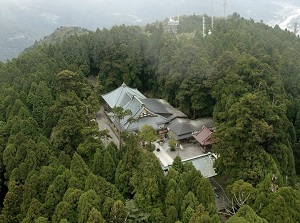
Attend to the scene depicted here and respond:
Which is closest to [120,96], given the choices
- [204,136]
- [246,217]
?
[204,136]

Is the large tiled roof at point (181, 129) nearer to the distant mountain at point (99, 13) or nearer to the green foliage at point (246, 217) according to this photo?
the green foliage at point (246, 217)

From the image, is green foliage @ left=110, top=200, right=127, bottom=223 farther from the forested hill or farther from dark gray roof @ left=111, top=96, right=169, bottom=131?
dark gray roof @ left=111, top=96, right=169, bottom=131

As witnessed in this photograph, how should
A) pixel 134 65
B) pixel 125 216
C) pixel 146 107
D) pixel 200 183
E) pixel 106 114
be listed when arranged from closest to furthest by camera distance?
pixel 125 216, pixel 200 183, pixel 146 107, pixel 106 114, pixel 134 65

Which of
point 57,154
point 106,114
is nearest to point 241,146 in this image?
point 57,154

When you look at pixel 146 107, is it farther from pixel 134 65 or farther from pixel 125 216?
pixel 125 216

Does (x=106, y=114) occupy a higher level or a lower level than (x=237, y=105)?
lower

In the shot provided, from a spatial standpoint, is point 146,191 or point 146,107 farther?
point 146,107
